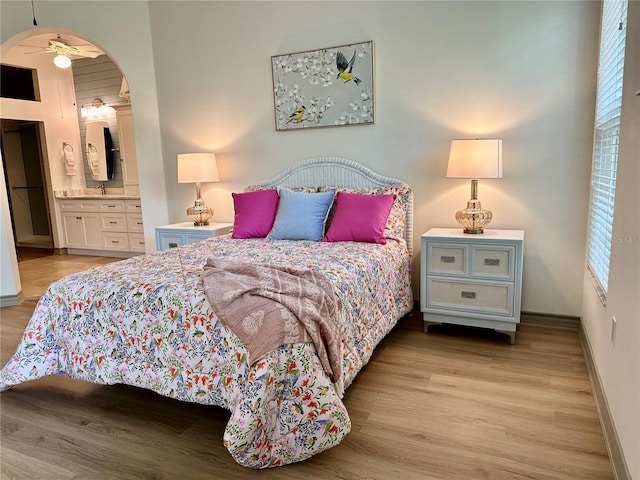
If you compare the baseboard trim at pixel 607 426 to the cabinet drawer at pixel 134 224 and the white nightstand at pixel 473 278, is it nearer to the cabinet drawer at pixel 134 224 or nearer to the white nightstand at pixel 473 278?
the white nightstand at pixel 473 278

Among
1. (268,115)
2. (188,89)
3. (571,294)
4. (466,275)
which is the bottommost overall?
(571,294)

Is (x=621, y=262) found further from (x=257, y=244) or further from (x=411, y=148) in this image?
(x=257, y=244)

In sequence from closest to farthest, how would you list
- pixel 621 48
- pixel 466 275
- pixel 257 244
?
pixel 621 48, pixel 466 275, pixel 257 244

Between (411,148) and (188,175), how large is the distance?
202cm

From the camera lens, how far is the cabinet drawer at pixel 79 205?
6297 millimetres

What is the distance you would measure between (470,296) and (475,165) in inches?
35.3

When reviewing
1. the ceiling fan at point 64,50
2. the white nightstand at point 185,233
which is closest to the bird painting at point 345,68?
the white nightstand at point 185,233

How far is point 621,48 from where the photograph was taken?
2.08 metres

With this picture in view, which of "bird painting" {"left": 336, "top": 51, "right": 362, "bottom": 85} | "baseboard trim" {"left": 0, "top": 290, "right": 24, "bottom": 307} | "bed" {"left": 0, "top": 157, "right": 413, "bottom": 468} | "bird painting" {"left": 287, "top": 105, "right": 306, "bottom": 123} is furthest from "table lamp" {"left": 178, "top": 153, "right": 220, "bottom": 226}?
"baseboard trim" {"left": 0, "top": 290, "right": 24, "bottom": 307}

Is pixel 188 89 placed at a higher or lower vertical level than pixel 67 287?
higher

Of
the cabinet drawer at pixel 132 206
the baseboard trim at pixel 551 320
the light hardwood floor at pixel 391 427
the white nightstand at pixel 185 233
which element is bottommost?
the light hardwood floor at pixel 391 427

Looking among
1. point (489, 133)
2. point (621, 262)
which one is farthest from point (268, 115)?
point (621, 262)

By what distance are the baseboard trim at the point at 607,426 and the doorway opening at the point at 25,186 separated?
7329 mm

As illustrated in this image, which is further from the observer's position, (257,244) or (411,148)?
(411,148)
